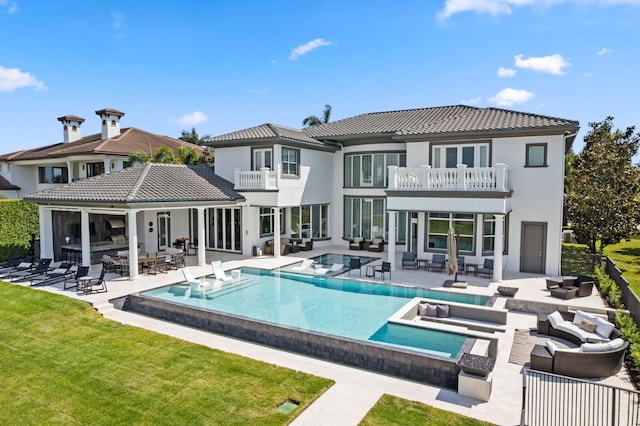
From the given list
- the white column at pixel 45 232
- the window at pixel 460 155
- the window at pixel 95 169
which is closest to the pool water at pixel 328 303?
the window at pixel 460 155

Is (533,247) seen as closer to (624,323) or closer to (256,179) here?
(624,323)

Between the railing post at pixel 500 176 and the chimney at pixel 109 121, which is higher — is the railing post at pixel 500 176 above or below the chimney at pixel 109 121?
below

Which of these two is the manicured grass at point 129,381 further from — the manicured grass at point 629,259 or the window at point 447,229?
the manicured grass at point 629,259

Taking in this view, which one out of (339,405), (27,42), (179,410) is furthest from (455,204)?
(27,42)

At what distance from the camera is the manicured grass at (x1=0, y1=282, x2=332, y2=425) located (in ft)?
27.3

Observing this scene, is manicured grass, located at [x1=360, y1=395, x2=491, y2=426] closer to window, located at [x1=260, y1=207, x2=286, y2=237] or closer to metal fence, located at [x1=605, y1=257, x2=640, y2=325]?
metal fence, located at [x1=605, y1=257, x2=640, y2=325]

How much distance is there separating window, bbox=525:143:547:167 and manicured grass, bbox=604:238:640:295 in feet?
22.3

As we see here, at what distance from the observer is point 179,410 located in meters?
8.46

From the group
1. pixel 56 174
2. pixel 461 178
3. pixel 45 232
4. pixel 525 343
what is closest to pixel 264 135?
pixel 461 178

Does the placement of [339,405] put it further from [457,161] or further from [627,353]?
[457,161]

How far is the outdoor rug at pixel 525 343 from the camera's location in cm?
1110

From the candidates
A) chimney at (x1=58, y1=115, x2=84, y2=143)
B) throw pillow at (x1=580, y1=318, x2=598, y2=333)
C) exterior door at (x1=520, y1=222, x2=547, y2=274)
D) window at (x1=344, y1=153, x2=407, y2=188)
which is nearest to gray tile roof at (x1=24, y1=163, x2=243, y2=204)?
window at (x1=344, y1=153, x2=407, y2=188)

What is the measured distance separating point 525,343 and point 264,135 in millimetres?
17719

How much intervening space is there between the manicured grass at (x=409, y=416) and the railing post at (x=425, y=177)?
12.8 meters
